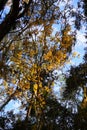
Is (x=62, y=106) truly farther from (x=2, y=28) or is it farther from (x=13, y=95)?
(x=2, y=28)

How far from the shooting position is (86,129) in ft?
56.4

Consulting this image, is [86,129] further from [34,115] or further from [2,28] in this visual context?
[2,28]

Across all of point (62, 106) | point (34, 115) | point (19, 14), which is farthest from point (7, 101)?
point (19, 14)

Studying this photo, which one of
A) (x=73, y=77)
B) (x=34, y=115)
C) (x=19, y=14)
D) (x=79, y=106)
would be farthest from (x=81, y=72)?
(x=19, y=14)

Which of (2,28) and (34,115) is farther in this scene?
(34,115)

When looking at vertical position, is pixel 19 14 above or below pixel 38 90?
below

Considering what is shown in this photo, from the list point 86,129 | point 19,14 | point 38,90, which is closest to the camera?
point 19,14

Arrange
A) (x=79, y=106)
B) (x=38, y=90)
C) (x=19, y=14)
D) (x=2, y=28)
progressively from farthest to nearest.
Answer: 1. (x=79, y=106)
2. (x=38, y=90)
3. (x=19, y=14)
4. (x=2, y=28)

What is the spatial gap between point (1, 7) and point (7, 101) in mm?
13205

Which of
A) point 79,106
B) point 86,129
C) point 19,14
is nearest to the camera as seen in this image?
point 19,14

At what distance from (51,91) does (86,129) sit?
3.49m

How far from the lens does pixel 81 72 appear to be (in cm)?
1814

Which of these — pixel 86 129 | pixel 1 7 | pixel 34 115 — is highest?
pixel 34 115

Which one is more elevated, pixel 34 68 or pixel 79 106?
pixel 34 68
